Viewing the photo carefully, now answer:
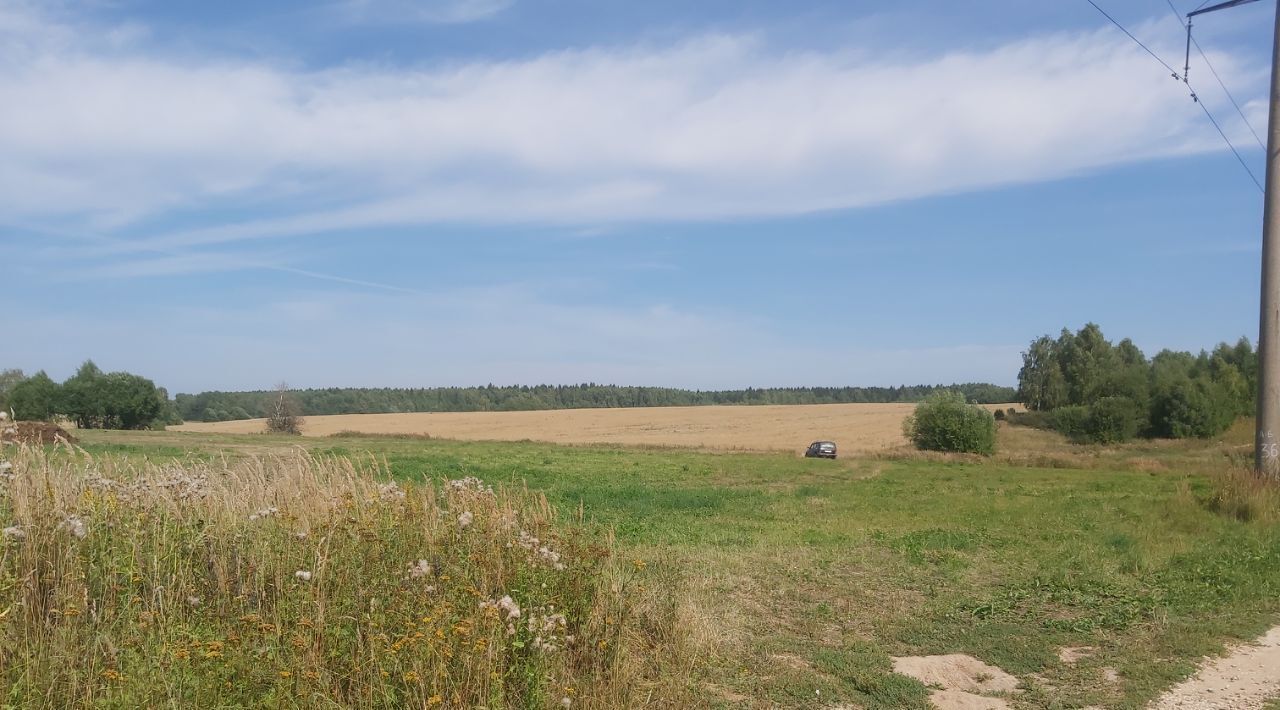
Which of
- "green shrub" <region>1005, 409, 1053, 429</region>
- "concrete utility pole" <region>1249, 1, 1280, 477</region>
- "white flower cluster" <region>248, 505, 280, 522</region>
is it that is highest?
"concrete utility pole" <region>1249, 1, 1280, 477</region>

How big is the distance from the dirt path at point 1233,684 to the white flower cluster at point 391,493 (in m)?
5.25

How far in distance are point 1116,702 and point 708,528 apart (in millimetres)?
8932

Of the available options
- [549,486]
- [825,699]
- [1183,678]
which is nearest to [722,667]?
[825,699]

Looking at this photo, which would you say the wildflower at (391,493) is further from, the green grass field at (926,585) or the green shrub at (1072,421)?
the green shrub at (1072,421)

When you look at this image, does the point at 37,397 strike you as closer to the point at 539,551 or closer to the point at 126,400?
the point at 126,400

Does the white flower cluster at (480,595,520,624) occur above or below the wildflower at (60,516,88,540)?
below

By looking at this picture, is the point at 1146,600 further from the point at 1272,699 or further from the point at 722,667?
the point at 722,667

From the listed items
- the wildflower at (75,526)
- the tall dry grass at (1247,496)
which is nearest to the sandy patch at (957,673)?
the wildflower at (75,526)

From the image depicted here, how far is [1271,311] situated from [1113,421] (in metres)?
57.2

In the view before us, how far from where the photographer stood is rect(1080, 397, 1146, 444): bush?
6488 cm

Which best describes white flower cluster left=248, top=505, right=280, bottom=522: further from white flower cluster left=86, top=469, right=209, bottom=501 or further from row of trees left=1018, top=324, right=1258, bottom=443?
row of trees left=1018, top=324, right=1258, bottom=443

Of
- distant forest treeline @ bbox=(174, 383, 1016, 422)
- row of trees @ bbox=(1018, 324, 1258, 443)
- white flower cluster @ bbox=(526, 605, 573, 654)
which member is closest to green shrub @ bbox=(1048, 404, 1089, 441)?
row of trees @ bbox=(1018, 324, 1258, 443)

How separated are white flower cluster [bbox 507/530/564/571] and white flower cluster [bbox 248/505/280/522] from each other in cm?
150

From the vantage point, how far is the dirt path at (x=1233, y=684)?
5.88m
